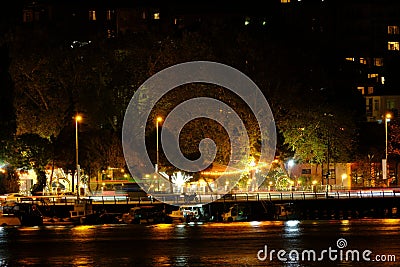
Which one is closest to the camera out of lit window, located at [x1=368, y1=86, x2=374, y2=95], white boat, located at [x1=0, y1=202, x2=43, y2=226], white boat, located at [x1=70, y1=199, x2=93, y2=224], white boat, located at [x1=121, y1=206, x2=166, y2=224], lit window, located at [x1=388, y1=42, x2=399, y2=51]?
white boat, located at [x1=0, y1=202, x2=43, y2=226]

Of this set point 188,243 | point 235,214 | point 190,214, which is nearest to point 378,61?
point 235,214

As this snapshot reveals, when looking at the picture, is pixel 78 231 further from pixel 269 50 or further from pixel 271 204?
pixel 269 50

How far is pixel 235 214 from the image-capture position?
263 feet

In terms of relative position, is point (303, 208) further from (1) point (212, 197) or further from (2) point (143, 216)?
(2) point (143, 216)

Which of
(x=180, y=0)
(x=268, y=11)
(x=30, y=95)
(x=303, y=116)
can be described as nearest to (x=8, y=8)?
(x=180, y=0)

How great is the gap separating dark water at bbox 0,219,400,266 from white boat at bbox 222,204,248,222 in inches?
129

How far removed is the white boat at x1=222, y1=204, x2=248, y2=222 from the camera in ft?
261

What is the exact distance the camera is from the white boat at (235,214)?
7956 centimetres

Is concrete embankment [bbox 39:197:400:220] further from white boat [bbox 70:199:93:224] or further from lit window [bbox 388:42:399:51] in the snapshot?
lit window [bbox 388:42:399:51]

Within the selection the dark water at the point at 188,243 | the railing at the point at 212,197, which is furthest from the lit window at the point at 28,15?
the dark water at the point at 188,243

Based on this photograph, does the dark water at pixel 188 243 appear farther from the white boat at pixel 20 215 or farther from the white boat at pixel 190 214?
the white boat at pixel 190 214

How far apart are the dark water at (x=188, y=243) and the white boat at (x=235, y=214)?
10.8 feet

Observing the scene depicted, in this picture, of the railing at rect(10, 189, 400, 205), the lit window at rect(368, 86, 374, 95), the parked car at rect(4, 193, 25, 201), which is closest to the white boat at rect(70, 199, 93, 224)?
the railing at rect(10, 189, 400, 205)

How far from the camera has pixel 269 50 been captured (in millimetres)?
90000
